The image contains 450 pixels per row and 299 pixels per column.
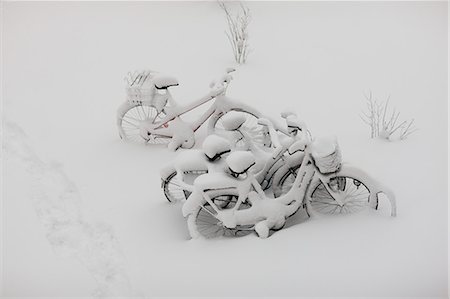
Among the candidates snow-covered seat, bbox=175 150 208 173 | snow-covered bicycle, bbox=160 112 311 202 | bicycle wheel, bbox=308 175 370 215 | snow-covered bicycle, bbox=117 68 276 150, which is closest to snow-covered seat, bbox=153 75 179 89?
snow-covered bicycle, bbox=117 68 276 150

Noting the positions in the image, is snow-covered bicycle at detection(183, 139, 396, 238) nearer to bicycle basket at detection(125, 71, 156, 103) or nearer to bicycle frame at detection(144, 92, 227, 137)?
bicycle frame at detection(144, 92, 227, 137)

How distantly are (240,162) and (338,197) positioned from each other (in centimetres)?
87

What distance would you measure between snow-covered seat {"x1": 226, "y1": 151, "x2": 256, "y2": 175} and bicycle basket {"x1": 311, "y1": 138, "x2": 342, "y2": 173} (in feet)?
1.62

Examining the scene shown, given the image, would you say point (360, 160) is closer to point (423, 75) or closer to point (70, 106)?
point (423, 75)

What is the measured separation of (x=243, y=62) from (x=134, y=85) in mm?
1858

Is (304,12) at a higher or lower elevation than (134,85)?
higher

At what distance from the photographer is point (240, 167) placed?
13.1 ft

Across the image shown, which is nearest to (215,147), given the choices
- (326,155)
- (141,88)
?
(326,155)

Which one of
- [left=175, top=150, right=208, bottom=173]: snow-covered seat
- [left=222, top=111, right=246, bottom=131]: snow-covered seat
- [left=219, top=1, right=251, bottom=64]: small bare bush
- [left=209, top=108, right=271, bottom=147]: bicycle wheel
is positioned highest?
[left=219, top=1, right=251, bottom=64]: small bare bush

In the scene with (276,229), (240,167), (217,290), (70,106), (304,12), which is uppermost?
(304,12)

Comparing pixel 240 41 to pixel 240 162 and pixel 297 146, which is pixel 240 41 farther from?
pixel 240 162

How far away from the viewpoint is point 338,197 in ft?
14.1

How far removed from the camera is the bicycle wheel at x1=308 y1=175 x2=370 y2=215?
429 cm

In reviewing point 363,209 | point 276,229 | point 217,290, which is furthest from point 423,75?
point 217,290
